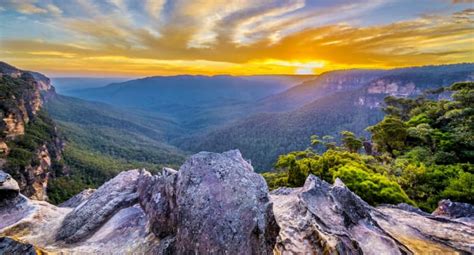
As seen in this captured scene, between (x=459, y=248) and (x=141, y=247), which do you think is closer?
(x=141, y=247)

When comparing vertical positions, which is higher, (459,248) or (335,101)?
(459,248)

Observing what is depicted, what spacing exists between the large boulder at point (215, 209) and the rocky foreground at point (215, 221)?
2 cm

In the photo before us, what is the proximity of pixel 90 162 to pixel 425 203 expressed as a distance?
71.7 m

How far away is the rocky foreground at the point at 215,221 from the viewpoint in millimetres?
7406

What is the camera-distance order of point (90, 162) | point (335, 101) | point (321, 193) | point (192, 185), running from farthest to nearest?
point (335, 101) < point (90, 162) < point (321, 193) < point (192, 185)

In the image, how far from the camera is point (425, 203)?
1909 cm

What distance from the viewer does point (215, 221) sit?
7.32 metres

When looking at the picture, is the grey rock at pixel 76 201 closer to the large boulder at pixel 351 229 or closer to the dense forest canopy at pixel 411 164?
the large boulder at pixel 351 229

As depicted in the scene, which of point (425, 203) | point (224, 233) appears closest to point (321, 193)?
point (224, 233)

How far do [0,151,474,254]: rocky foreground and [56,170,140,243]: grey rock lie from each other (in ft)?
0.12

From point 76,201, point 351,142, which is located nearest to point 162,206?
point 76,201

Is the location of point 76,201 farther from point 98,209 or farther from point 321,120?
point 321,120

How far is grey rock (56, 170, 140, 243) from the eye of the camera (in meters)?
9.55

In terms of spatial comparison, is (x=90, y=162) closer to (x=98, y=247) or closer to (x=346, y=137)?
(x=346, y=137)
